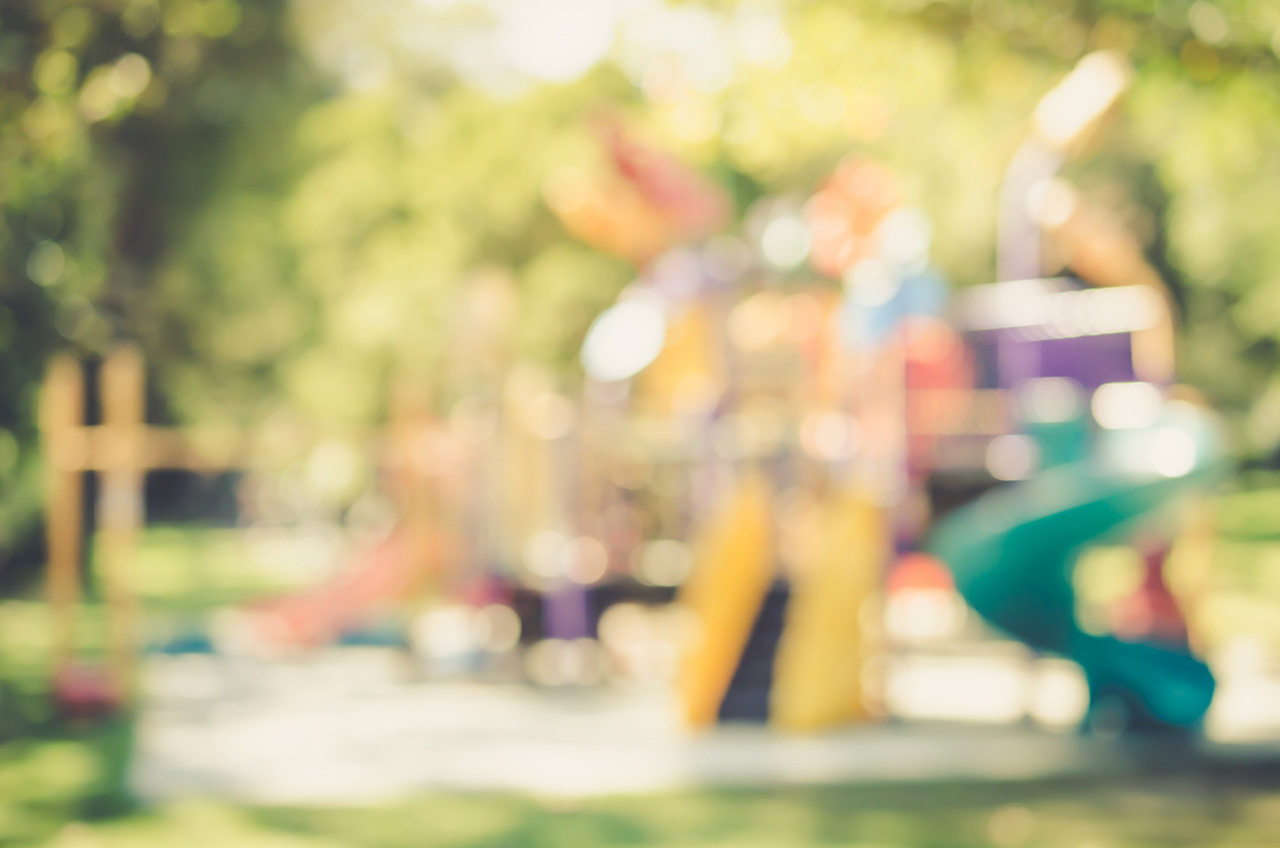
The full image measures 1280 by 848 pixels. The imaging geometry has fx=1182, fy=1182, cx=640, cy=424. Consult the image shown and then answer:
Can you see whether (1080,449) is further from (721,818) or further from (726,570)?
(721,818)

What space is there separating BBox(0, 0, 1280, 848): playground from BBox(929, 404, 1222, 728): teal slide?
20mm

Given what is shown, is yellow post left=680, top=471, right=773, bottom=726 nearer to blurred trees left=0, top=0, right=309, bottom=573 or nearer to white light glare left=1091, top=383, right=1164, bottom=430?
white light glare left=1091, top=383, right=1164, bottom=430

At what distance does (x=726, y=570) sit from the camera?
686 centimetres

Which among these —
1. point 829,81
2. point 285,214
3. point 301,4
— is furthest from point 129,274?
point 829,81

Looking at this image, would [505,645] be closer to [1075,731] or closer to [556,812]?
[556,812]

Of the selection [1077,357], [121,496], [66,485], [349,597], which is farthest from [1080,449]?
[66,485]

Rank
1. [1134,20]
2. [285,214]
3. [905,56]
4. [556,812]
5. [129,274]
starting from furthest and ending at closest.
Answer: [285,214] → [129,274] → [905,56] → [1134,20] → [556,812]

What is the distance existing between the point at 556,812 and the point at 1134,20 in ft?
16.6

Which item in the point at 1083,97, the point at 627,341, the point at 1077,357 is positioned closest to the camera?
the point at 1083,97

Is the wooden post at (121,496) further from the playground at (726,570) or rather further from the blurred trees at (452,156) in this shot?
the blurred trees at (452,156)

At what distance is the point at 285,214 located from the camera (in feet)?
70.4

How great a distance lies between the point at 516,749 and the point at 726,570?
5.10 feet

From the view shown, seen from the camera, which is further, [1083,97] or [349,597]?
[349,597]

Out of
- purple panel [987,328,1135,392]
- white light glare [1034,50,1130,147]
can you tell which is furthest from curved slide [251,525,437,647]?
white light glare [1034,50,1130,147]
